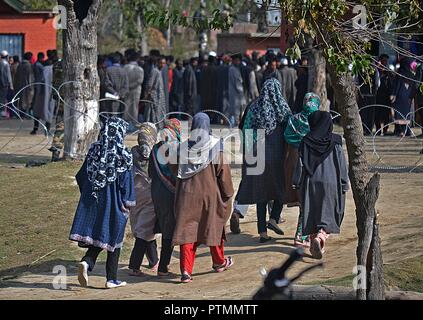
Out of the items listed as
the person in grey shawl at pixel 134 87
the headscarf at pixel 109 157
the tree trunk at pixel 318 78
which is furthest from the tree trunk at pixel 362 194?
the person in grey shawl at pixel 134 87

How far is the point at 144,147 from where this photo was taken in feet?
36.3

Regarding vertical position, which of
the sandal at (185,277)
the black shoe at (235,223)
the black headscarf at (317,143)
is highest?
the black headscarf at (317,143)

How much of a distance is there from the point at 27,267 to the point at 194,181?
2337 mm

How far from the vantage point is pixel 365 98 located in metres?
22.9

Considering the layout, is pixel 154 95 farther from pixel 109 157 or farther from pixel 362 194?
pixel 362 194

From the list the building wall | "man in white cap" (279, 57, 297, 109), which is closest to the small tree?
"man in white cap" (279, 57, 297, 109)

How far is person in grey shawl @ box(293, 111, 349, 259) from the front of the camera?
37.1 feet

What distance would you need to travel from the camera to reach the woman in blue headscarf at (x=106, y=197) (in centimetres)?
1032

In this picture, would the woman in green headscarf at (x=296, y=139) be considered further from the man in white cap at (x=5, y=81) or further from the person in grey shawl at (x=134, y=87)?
the man in white cap at (x=5, y=81)

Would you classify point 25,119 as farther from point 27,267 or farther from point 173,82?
point 27,267

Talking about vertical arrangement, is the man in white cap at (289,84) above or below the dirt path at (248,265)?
above

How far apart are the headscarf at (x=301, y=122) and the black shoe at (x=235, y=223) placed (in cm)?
133

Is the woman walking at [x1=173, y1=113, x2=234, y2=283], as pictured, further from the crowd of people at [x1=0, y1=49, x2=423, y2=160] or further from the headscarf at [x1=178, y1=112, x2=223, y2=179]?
the crowd of people at [x1=0, y1=49, x2=423, y2=160]

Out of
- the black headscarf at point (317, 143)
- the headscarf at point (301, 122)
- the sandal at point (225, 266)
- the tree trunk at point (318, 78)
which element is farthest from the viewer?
the tree trunk at point (318, 78)
